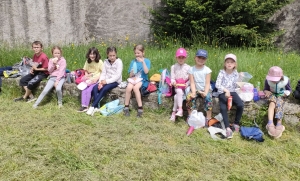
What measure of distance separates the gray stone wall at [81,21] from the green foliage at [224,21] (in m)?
1.07

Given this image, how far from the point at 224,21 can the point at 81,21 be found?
445 centimetres

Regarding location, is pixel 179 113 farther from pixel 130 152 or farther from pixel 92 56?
pixel 92 56

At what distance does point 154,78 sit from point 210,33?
3538 millimetres

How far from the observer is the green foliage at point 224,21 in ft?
24.2

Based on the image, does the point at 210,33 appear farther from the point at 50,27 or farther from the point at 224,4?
the point at 50,27

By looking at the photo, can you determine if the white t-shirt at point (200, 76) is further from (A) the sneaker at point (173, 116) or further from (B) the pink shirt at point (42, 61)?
(B) the pink shirt at point (42, 61)

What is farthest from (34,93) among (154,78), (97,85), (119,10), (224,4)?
(224,4)

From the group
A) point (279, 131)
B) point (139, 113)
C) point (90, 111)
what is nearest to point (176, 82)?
point (139, 113)

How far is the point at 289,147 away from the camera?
12.1ft

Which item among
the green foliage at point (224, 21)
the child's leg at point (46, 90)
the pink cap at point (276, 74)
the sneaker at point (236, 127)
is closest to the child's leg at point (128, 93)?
the child's leg at point (46, 90)

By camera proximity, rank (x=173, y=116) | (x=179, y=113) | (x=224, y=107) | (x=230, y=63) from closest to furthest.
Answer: (x=224, y=107) → (x=230, y=63) → (x=179, y=113) → (x=173, y=116)

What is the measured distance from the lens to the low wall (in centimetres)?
418

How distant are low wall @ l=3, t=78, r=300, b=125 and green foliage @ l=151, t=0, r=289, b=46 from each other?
3.47 m

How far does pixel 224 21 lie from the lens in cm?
771
